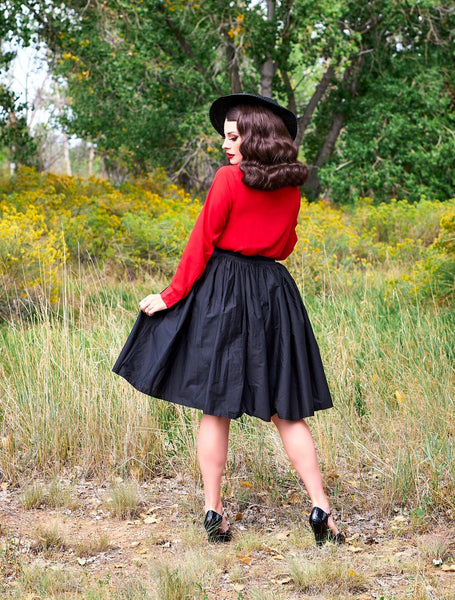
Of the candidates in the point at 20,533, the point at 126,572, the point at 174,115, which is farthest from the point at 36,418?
the point at 174,115

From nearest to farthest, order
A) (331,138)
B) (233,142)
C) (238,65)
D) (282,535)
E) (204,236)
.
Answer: (204,236), (233,142), (282,535), (238,65), (331,138)

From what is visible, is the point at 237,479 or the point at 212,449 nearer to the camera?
the point at 212,449

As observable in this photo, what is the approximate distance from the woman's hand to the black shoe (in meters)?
0.88

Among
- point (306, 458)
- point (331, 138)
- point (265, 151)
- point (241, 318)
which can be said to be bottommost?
point (306, 458)

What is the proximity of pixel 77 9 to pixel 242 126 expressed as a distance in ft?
31.7

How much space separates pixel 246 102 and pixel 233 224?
0.51 metres

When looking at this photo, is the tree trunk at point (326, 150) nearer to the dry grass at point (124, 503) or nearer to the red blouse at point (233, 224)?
the dry grass at point (124, 503)

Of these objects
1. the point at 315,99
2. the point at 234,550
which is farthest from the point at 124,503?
the point at 315,99

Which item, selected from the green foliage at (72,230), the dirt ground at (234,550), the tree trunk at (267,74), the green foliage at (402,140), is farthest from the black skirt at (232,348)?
the tree trunk at (267,74)

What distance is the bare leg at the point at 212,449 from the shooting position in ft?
9.88

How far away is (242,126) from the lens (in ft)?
9.61

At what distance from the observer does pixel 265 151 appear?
2.88m

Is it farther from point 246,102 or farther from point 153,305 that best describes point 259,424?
point 246,102

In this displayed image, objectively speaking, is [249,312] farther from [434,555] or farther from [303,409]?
[434,555]
